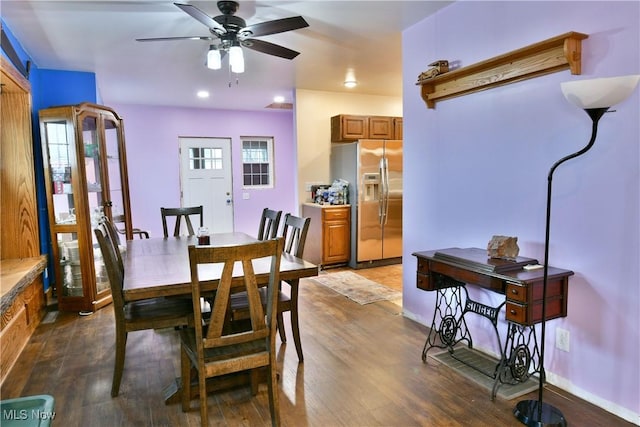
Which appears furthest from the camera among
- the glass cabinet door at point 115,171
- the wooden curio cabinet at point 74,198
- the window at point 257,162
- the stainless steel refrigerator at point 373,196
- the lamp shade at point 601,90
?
the window at point 257,162

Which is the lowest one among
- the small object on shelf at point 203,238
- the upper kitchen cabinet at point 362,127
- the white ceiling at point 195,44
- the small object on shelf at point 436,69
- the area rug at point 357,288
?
the area rug at point 357,288

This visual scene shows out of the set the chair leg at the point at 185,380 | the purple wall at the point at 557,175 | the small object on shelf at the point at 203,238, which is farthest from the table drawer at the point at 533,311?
the small object on shelf at the point at 203,238

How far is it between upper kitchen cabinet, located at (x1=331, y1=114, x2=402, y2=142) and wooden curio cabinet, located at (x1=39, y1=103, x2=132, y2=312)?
299cm

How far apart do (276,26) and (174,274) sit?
1708mm

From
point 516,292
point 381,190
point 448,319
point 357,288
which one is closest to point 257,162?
point 381,190

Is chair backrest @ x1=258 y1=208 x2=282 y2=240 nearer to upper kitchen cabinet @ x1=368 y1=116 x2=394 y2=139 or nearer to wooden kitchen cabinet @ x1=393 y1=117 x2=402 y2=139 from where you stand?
upper kitchen cabinet @ x1=368 y1=116 x2=394 y2=139

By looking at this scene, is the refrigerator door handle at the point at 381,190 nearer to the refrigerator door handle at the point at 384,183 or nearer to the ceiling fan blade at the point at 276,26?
the refrigerator door handle at the point at 384,183

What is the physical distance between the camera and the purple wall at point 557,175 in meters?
2.02

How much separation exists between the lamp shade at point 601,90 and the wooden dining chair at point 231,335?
1.50m

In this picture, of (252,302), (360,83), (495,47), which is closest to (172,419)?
(252,302)

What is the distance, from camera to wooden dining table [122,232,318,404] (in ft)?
6.68

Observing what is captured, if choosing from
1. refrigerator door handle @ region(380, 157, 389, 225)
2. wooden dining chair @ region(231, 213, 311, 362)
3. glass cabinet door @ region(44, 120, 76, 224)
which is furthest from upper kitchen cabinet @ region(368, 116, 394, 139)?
glass cabinet door @ region(44, 120, 76, 224)

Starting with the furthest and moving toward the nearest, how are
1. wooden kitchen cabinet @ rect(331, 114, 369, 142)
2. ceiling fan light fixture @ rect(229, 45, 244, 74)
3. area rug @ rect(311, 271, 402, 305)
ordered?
wooden kitchen cabinet @ rect(331, 114, 369, 142)
area rug @ rect(311, 271, 402, 305)
ceiling fan light fixture @ rect(229, 45, 244, 74)

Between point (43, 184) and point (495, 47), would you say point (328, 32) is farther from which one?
point (43, 184)
